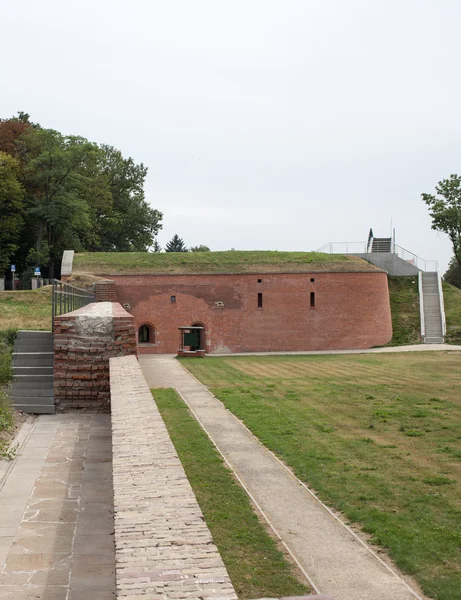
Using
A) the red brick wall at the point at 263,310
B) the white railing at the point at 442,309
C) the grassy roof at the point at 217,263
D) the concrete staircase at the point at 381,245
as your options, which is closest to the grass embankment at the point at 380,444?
the red brick wall at the point at 263,310

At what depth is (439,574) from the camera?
5758 millimetres

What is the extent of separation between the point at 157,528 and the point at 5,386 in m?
8.78

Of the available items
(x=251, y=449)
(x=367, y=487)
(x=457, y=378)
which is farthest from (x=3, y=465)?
(x=457, y=378)

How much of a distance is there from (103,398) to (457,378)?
1119cm

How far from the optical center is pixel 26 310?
78.5 ft

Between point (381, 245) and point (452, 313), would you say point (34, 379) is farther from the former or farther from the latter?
point (381, 245)

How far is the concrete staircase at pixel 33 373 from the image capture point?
1181 cm

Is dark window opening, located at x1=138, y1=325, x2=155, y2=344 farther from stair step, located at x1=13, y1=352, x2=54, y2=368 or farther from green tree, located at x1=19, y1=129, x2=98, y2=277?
stair step, located at x1=13, y1=352, x2=54, y2=368

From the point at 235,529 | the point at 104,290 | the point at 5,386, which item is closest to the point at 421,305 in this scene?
the point at 104,290

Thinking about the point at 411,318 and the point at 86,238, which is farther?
the point at 86,238

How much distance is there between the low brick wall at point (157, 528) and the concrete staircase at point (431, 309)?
97.0ft

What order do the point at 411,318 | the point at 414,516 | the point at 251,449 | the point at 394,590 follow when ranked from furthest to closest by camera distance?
the point at 411,318 → the point at 251,449 → the point at 414,516 → the point at 394,590

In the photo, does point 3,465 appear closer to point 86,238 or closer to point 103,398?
point 103,398

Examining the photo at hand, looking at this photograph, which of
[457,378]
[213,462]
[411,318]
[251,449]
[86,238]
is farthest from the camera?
[86,238]
